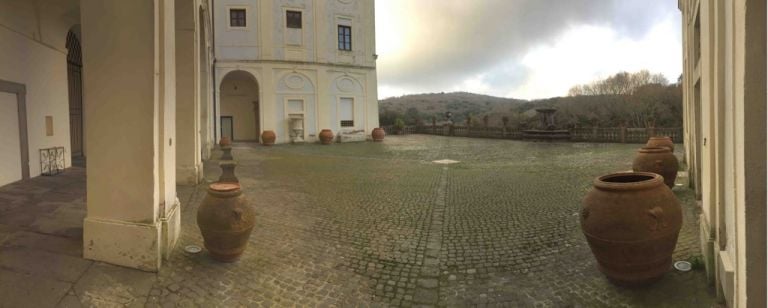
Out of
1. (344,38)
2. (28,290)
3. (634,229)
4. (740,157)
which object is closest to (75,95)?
(28,290)

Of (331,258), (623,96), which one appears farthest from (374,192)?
(623,96)

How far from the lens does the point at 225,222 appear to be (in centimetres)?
502

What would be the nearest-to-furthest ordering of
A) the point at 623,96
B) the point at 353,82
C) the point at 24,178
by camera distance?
1. the point at 24,178
2. the point at 353,82
3. the point at 623,96

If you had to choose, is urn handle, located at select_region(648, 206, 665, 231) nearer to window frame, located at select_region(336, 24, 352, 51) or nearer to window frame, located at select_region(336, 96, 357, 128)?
window frame, located at select_region(336, 96, 357, 128)

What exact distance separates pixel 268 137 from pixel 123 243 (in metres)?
21.5

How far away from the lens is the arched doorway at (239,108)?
30.4 m

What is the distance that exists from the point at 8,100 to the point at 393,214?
7463mm

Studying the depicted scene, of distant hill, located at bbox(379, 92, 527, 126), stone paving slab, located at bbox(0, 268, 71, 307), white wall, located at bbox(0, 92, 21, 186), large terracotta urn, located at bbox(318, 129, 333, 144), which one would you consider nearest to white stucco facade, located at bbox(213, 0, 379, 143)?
large terracotta urn, located at bbox(318, 129, 333, 144)

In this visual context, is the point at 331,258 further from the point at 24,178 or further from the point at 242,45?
the point at 242,45

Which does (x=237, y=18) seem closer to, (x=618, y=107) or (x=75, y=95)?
(x=75, y=95)

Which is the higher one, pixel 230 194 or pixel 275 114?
pixel 275 114

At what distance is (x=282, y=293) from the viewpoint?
15.4 feet

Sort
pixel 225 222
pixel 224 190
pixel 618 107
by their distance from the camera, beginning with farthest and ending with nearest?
pixel 618 107
pixel 224 190
pixel 225 222

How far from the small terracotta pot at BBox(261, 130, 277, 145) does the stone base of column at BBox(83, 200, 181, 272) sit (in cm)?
2132
